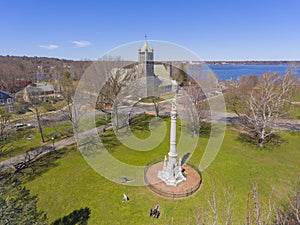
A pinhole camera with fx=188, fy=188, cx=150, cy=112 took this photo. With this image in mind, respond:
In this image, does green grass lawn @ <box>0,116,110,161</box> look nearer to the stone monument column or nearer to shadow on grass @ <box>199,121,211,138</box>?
shadow on grass @ <box>199,121,211,138</box>

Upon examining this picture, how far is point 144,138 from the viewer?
70.6ft

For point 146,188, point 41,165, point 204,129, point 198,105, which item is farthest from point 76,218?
point 204,129

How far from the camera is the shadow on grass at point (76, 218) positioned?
9.87m

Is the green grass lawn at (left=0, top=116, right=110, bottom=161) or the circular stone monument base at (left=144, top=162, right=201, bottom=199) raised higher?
the circular stone monument base at (left=144, top=162, right=201, bottom=199)

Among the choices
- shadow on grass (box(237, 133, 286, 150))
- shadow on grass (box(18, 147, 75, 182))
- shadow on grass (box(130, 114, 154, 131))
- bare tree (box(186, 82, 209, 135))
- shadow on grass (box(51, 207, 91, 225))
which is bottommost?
shadow on grass (box(130, 114, 154, 131))

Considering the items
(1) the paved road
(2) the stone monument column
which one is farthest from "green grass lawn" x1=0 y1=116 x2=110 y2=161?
(2) the stone monument column

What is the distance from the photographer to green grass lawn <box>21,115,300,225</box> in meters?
10.5

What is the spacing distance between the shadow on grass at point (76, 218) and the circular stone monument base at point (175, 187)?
4.26m

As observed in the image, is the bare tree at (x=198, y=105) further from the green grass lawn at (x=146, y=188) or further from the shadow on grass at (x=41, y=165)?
the shadow on grass at (x=41, y=165)

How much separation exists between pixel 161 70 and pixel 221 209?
4644cm

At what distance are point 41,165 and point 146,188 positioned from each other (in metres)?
9.39

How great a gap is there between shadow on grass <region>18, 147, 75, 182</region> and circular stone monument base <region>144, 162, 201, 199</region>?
8.23 metres

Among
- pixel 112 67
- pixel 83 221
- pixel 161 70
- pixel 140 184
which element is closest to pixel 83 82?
pixel 112 67

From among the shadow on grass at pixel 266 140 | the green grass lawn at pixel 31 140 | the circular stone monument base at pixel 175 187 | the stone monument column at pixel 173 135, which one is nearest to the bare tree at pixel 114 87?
the green grass lawn at pixel 31 140
